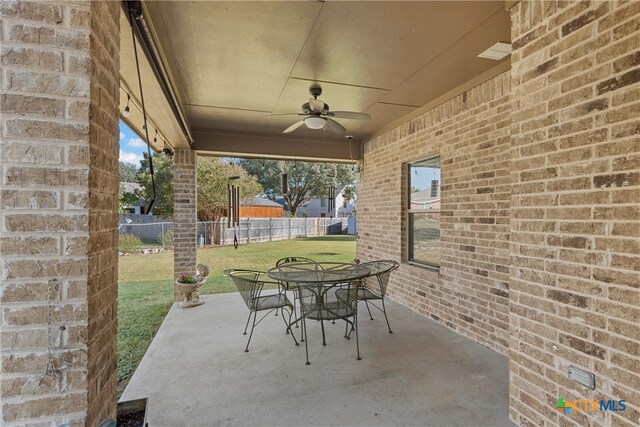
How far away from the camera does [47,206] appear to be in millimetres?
1082

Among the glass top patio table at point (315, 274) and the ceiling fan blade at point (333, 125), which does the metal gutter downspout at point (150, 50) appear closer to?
the ceiling fan blade at point (333, 125)

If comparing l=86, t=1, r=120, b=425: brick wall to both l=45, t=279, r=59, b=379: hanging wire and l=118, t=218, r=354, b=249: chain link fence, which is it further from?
l=118, t=218, r=354, b=249: chain link fence

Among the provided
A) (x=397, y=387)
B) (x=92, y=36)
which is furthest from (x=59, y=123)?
(x=397, y=387)

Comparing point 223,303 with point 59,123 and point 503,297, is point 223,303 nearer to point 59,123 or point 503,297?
point 503,297

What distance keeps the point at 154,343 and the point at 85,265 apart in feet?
8.74

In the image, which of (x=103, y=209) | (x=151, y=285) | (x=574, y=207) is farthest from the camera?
(x=151, y=285)

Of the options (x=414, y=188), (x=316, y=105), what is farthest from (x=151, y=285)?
(x=414, y=188)

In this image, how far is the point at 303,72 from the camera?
118 inches

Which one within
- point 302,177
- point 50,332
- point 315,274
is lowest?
point 315,274

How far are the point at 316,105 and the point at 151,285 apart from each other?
5.05 metres

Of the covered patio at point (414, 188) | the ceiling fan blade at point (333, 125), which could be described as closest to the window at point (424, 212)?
the covered patio at point (414, 188)

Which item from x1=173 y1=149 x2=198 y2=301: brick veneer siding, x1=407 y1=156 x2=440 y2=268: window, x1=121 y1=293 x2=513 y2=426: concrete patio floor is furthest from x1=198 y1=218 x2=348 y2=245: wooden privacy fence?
x1=121 y1=293 x2=513 y2=426: concrete patio floor

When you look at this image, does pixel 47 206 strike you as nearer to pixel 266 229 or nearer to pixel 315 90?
pixel 315 90

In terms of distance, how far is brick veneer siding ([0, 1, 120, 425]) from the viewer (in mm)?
1056
